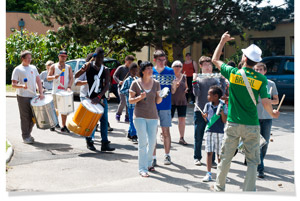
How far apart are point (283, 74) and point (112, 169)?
9943 millimetres

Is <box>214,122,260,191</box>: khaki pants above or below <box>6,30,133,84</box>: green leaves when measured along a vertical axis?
below

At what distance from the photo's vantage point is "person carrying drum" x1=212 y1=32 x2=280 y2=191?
218 inches

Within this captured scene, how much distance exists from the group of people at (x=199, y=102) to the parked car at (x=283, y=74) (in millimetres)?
6640

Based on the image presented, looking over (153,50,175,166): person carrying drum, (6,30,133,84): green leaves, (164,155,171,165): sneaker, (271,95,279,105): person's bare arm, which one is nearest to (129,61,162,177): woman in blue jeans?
(153,50,175,166): person carrying drum

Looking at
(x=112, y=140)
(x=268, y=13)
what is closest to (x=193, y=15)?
(x=268, y=13)

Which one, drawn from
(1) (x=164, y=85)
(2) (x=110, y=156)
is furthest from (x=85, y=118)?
(1) (x=164, y=85)

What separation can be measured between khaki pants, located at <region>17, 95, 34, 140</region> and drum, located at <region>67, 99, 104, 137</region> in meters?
1.34

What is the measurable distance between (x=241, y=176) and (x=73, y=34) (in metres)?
11.0

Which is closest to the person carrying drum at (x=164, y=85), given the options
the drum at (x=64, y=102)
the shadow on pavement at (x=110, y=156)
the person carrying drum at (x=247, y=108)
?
the shadow on pavement at (x=110, y=156)

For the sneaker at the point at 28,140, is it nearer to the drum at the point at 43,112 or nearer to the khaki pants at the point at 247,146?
the drum at the point at 43,112

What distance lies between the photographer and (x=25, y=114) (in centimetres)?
903

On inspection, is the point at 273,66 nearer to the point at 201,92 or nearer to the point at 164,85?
the point at 201,92

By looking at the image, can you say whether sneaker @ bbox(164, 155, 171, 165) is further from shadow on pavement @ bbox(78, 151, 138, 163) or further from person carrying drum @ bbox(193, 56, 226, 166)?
shadow on pavement @ bbox(78, 151, 138, 163)

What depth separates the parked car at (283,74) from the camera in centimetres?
1540
